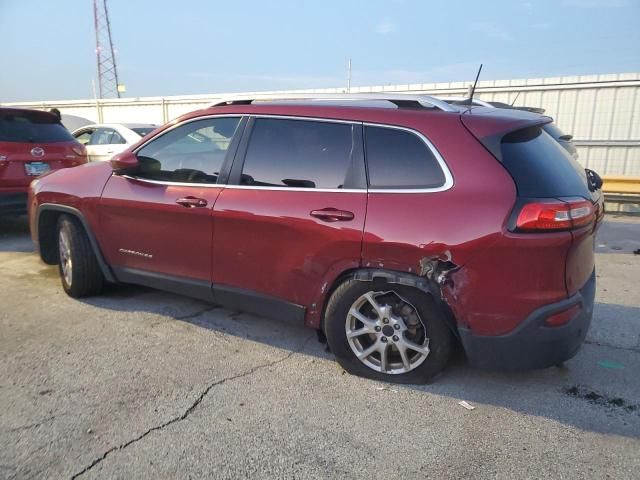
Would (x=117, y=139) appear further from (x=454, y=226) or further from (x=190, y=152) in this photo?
(x=454, y=226)

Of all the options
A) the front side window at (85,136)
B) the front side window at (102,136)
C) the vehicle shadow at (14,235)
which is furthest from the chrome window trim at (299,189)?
the front side window at (85,136)

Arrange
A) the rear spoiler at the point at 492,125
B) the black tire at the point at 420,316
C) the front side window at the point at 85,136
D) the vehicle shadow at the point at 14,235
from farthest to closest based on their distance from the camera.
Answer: the front side window at the point at 85,136
the vehicle shadow at the point at 14,235
the black tire at the point at 420,316
the rear spoiler at the point at 492,125

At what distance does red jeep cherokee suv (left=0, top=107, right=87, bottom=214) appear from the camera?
6.80 m

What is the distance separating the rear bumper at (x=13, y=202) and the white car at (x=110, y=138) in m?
3.25

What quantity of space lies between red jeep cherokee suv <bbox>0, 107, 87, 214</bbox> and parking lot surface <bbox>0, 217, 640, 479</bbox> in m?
3.30

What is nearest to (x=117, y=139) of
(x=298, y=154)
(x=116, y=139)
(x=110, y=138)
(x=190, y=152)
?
(x=116, y=139)

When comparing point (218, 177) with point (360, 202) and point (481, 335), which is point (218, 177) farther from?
point (481, 335)

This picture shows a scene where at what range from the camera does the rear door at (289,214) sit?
10.3 feet

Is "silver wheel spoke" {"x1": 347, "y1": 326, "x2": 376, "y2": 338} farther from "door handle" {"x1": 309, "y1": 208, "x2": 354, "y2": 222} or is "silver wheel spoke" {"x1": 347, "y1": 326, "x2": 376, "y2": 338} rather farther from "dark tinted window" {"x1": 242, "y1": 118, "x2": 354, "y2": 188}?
"dark tinted window" {"x1": 242, "y1": 118, "x2": 354, "y2": 188}

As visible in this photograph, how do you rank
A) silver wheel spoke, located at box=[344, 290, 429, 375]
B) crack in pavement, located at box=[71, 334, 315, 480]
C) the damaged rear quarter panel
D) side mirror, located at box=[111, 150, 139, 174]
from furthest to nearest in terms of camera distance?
side mirror, located at box=[111, 150, 139, 174], silver wheel spoke, located at box=[344, 290, 429, 375], the damaged rear quarter panel, crack in pavement, located at box=[71, 334, 315, 480]

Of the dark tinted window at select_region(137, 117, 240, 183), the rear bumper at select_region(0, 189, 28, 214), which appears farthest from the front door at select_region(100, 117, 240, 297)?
the rear bumper at select_region(0, 189, 28, 214)

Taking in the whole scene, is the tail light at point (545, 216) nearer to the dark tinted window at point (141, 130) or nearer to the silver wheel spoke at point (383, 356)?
the silver wheel spoke at point (383, 356)

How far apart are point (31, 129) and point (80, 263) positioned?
385 cm

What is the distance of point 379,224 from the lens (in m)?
2.99
